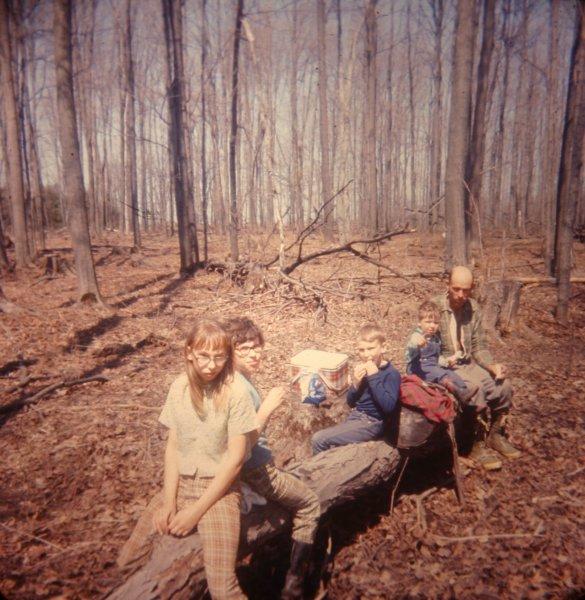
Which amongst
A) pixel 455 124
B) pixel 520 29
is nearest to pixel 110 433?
pixel 455 124

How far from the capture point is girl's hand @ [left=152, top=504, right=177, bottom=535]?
2244 millimetres

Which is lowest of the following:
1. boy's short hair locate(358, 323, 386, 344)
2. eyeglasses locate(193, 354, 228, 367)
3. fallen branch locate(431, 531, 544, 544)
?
fallen branch locate(431, 531, 544, 544)

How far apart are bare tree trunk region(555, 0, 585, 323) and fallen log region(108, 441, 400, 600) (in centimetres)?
621

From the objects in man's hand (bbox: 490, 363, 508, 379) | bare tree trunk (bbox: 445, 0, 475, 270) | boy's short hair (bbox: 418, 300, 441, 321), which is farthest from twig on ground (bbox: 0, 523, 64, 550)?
bare tree trunk (bbox: 445, 0, 475, 270)

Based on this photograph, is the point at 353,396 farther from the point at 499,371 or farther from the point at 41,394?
the point at 41,394

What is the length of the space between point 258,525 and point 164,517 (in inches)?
24.5

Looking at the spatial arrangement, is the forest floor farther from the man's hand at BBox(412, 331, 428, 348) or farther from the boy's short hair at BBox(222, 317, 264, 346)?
the boy's short hair at BBox(222, 317, 264, 346)

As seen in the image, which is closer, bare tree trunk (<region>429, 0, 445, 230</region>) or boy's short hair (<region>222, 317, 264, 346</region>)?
boy's short hair (<region>222, 317, 264, 346</region>)

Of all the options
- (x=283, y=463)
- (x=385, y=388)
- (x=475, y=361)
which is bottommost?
(x=283, y=463)

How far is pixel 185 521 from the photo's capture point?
2.18m

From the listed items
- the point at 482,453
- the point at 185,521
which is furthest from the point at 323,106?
the point at 185,521

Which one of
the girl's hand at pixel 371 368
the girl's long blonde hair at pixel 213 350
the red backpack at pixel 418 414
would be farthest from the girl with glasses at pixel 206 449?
the red backpack at pixel 418 414

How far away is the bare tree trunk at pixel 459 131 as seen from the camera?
25.1 ft

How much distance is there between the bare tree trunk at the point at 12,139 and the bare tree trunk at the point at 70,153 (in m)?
6.79
